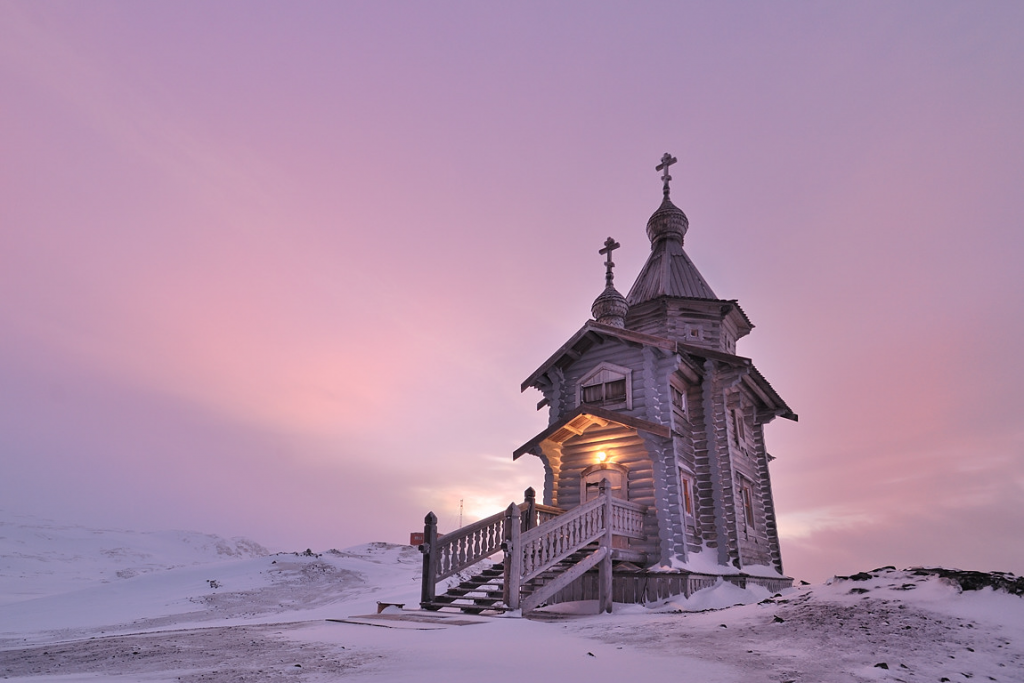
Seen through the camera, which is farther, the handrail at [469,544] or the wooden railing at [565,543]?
the handrail at [469,544]

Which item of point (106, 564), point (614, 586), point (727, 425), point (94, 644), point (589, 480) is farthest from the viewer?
point (106, 564)

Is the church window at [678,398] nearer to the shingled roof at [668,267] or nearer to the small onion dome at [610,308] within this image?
the small onion dome at [610,308]

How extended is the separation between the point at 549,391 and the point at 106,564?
1559 inches

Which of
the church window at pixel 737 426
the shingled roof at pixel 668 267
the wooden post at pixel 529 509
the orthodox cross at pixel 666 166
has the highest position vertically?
the orthodox cross at pixel 666 166

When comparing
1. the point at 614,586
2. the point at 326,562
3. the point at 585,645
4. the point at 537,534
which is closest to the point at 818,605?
the point at 585,645

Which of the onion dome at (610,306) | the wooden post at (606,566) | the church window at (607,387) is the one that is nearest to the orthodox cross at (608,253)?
the onion dome at (610,306)

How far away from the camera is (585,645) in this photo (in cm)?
741

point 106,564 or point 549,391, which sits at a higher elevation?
point 549,391

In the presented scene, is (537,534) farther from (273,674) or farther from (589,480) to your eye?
(273,674)

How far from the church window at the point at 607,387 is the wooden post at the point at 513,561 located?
7.45 meters

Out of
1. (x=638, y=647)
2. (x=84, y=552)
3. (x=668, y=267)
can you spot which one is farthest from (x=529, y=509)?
(x=84, y=552)

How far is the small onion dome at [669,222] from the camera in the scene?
90.9 feet

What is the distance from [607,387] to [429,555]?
347 inches

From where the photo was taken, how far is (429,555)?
13211 mm
